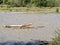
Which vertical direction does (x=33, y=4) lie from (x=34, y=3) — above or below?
below

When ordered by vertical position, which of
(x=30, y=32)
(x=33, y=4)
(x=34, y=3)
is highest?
(x=30, y=32)

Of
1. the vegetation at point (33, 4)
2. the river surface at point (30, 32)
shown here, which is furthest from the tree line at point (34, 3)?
the river surface at point (30, 32)

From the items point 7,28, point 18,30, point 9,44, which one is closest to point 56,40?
point 9,44

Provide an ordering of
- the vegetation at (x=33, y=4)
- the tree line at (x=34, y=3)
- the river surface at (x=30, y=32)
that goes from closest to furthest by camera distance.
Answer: the river surface at (x=30, y=32) < the vegetation at (x=33, y=4) < the tree line at (x=34, y=3)

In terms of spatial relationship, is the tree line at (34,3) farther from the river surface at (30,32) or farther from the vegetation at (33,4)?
the river surface at (30,32)

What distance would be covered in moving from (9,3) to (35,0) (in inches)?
268

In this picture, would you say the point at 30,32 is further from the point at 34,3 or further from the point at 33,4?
the point at 33,4

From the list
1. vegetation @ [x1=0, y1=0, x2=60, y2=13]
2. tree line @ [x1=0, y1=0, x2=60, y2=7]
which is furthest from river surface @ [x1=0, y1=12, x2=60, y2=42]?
tree line @ [x1=0, y1=0, x2=60, y2=7]

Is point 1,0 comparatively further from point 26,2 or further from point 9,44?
point 9,44

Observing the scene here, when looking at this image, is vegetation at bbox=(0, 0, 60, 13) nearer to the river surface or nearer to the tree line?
the tree line

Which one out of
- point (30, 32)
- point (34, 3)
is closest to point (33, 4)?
point (34, 3)

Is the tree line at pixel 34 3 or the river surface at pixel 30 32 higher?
the river surface at pixel 30 32

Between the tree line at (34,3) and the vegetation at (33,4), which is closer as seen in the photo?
the vegetation at (33,4)

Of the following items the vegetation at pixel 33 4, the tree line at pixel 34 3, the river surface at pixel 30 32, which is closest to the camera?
the river surface at pixel 30 32
